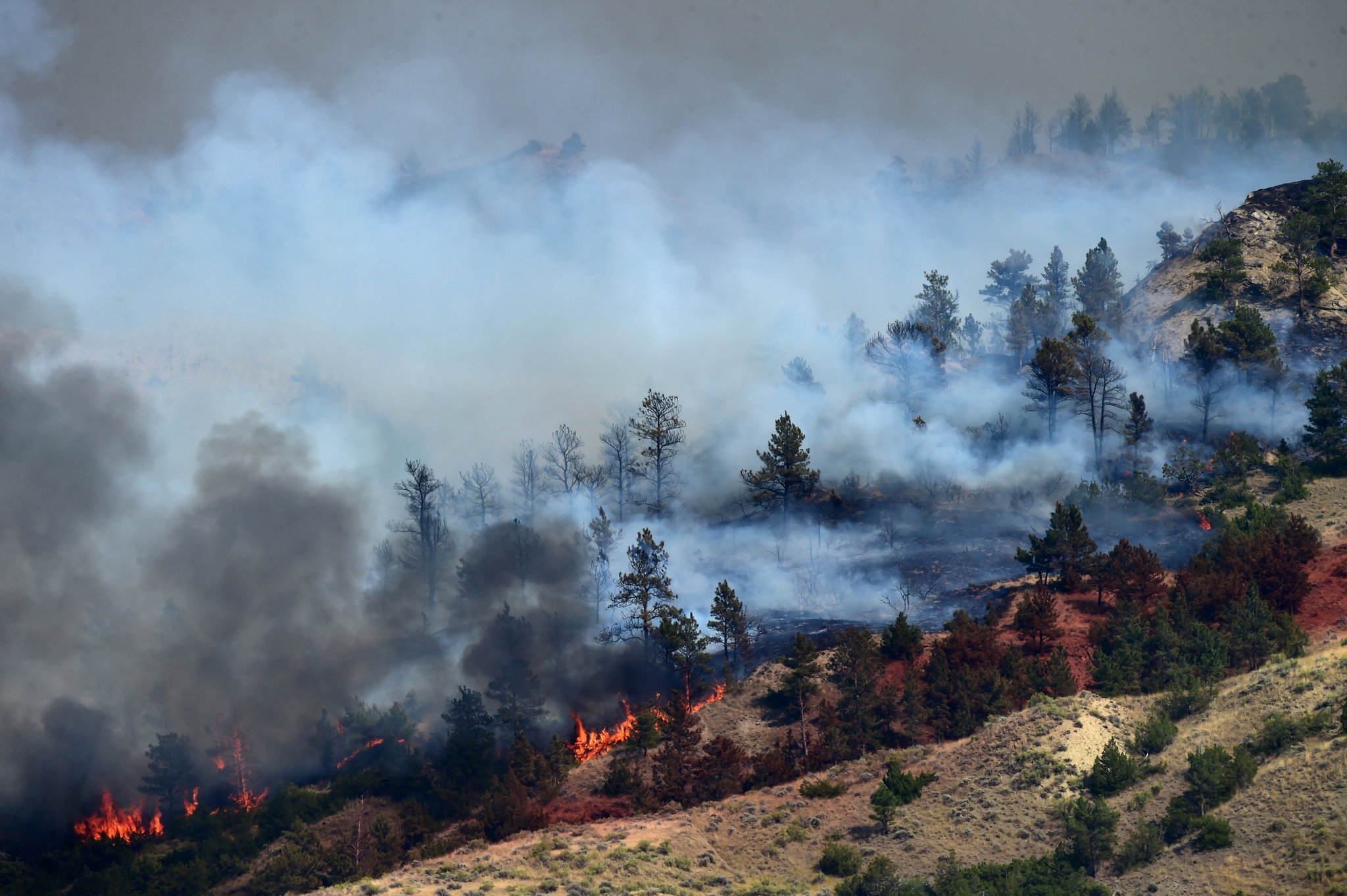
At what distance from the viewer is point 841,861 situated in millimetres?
42844

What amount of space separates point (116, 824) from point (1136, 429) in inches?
2893

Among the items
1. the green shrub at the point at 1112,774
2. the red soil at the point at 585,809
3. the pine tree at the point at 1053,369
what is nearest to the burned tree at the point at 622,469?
the pine tree at the point at 1053,369

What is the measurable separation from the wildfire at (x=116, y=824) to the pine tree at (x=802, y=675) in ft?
111

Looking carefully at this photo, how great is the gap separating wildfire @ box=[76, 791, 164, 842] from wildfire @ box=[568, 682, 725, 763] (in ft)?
73.0

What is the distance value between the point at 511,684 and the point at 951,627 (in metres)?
26.1

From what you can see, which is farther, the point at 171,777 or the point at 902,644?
the point at 902,644

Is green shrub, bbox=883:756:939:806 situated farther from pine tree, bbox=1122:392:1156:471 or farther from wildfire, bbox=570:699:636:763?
pine tree, bbox=1122:392:1156:471

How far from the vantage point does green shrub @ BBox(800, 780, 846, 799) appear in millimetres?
49031

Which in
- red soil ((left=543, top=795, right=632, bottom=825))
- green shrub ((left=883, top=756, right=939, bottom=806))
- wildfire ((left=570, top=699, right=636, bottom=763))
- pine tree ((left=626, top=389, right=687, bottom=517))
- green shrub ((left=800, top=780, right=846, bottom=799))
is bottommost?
red soil ((left=543, top=795, right=632, bottom=825))

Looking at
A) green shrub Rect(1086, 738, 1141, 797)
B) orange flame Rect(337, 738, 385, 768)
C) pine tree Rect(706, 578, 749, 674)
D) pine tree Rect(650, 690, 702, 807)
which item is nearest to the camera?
green shrub Rect(1086, 738, 1141, 797)

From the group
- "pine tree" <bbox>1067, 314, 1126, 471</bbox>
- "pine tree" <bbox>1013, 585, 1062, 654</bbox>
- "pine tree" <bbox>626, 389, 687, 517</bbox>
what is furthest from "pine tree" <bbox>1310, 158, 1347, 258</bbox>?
"pine tree" <bbox>626, 389, 687, 517</bbox>

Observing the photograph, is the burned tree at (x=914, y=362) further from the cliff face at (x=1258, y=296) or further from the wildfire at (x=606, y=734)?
the wildfire at (x=606, y=734)

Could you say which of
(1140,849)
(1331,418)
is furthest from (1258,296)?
(1140,849)

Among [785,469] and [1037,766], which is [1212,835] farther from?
[785,469]
